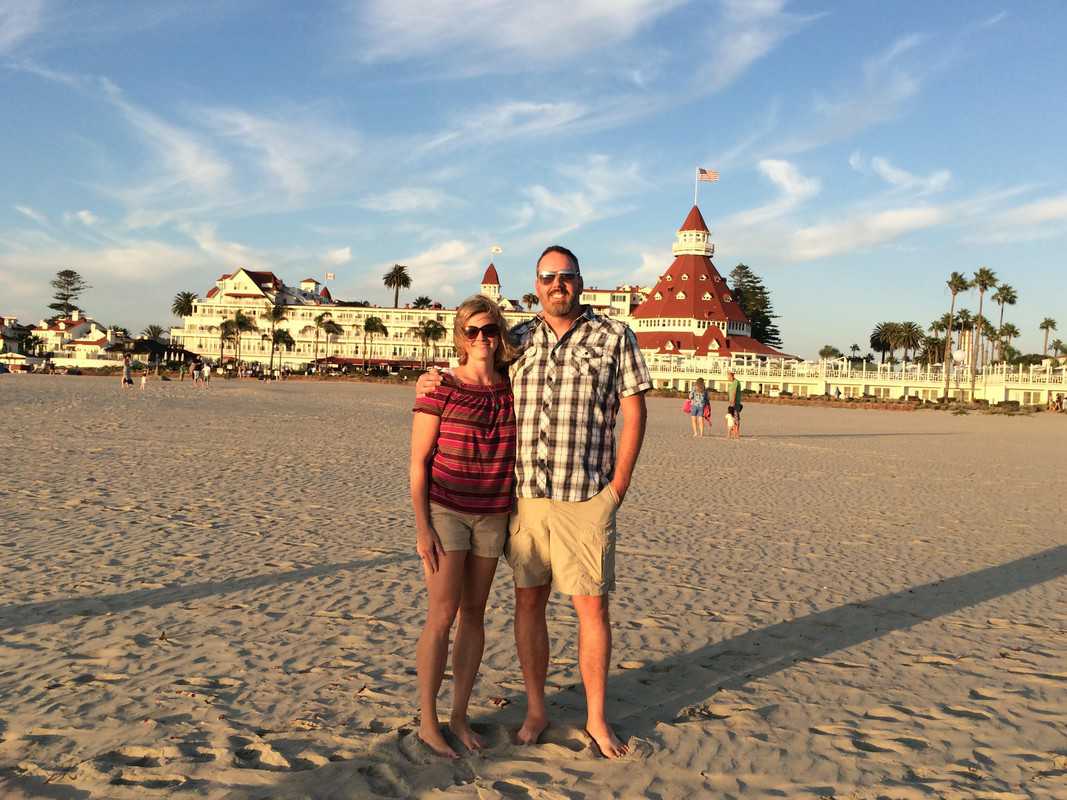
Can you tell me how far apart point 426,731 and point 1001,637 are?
4048 millimetres

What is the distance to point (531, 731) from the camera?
150 inches

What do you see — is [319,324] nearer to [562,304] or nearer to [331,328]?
[331,328]

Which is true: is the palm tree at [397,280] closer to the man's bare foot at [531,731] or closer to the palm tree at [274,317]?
the palm tree at [274,317]

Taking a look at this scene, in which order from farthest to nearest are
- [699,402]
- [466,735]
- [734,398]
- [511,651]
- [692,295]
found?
[692,295] < [699,402] < [734,398] < [511,651] < [466,735]

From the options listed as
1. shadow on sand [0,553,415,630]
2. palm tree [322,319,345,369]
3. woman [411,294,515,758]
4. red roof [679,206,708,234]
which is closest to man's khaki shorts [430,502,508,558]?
woman [411,294,515,758]

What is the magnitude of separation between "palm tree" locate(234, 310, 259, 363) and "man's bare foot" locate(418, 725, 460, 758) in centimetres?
12064

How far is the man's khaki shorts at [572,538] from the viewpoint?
3539 mm

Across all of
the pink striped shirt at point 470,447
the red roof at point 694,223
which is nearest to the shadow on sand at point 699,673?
the pink striped shirt at point 470,447

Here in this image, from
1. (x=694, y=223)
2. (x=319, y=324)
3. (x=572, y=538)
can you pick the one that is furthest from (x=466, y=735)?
(x=319, y=324)

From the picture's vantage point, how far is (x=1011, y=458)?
67.9 feet

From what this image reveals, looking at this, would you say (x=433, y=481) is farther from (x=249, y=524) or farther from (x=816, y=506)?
(x=816, y=506)

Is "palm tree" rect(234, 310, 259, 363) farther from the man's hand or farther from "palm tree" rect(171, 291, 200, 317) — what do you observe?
the man's hand

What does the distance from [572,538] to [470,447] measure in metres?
0.55

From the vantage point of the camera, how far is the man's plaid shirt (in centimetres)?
351
